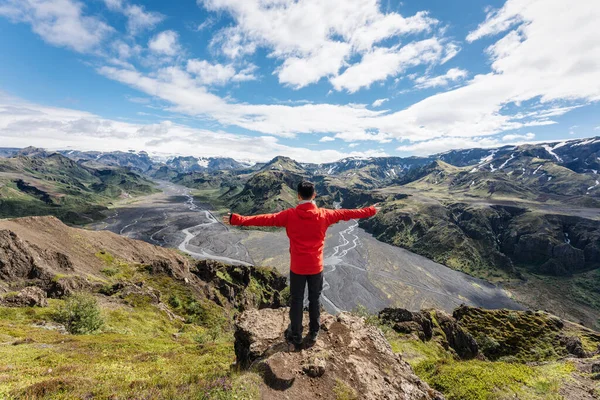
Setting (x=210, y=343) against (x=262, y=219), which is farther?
(x=210, y=343)

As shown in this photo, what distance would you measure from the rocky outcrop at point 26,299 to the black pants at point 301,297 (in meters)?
46.6

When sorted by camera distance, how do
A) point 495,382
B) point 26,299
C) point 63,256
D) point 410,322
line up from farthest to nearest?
point 63,256 < point 410,322 < point 26,299 < point 495,382

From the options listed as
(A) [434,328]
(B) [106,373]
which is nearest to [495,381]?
(B) [106,373]

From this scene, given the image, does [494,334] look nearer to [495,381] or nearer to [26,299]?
[495,381]

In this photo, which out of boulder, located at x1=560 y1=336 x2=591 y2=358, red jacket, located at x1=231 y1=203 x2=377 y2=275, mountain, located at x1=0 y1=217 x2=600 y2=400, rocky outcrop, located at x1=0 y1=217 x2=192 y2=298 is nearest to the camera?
mountain, located at x1=0 y1=217 x2=600 y2=400

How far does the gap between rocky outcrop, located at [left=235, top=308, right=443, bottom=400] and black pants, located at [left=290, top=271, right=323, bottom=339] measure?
1126mm

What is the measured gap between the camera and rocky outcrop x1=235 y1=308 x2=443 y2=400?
957cm

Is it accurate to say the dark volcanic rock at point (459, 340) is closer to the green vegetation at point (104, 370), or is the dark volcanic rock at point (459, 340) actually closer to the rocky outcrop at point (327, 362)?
the green vegetation at point (104, 370)

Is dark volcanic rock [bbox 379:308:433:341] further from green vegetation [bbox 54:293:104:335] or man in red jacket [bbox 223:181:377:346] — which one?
green vegetation [bbox 54:293:104:335]

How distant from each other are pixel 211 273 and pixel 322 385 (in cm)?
8479

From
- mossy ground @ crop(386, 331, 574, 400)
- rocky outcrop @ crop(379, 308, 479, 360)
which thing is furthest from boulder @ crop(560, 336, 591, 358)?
mossy ground @ crop(386, 331, 574, 400)

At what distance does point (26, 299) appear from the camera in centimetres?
3753

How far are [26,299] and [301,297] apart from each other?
47799 millimetres

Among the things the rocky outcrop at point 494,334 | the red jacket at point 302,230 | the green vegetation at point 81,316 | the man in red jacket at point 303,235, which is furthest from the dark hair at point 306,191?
the rocky outcrop at point 494,334
